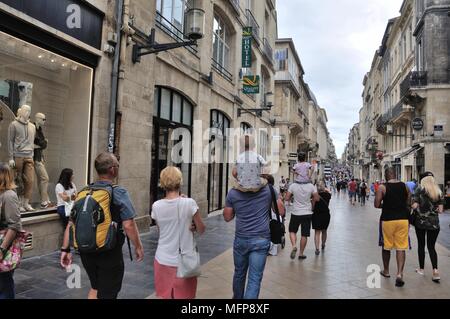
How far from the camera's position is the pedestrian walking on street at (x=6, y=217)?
3.46 meters

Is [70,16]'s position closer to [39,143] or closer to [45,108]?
[45,108]

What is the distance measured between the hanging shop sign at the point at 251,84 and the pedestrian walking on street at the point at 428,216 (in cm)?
1190

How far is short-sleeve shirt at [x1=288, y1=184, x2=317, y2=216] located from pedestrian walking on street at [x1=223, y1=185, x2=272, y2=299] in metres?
3.21

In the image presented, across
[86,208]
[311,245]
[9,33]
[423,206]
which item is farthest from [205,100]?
[86,208]

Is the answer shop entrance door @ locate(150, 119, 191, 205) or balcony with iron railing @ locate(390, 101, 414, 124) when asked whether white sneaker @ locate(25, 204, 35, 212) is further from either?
balcony with iron railing @ locate(390, 101, 414, 124)

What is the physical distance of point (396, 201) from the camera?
220 inches

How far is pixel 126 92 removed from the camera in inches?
333

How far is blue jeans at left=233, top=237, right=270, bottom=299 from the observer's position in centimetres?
374

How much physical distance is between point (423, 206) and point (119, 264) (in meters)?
4.92

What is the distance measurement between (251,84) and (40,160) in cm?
1160

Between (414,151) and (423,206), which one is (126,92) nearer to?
(423,206)

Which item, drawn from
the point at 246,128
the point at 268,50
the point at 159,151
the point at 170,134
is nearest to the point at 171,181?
the point at 159,151

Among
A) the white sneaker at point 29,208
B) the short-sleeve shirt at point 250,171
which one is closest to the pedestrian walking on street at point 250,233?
the short-sleeve shirt at point 250,171

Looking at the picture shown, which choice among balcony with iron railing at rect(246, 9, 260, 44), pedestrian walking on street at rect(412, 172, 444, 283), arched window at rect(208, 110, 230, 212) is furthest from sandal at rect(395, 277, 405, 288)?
balcony with iron railing at rect(246, 9, 260, 44)
